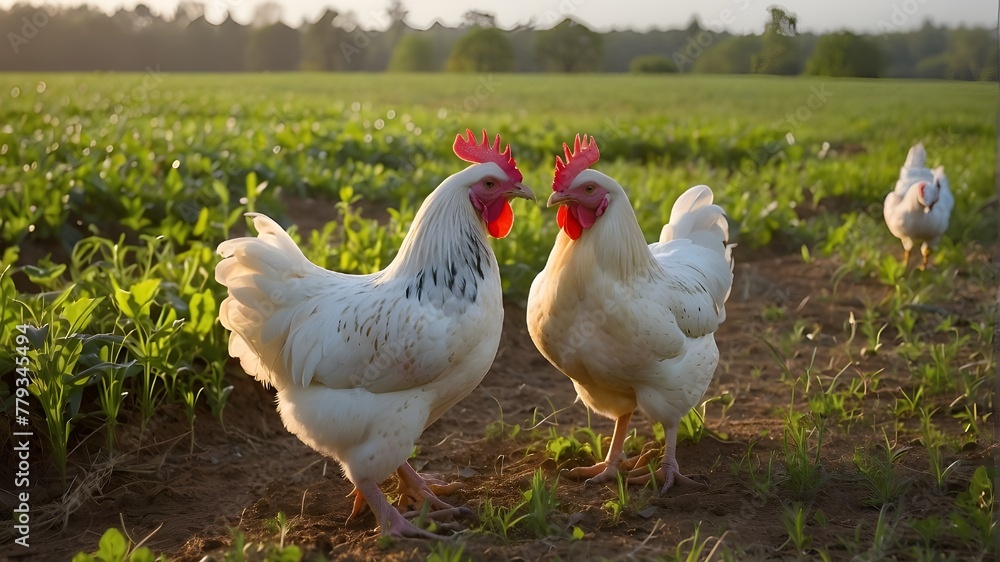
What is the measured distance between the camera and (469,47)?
17562mm

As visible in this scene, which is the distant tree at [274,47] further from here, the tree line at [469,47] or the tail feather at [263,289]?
the tail feather at [263,289]

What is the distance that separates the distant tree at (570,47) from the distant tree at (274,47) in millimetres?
11448

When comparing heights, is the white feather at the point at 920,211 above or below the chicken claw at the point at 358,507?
above

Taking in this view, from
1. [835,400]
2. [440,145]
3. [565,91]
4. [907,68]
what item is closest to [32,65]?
[565,91]

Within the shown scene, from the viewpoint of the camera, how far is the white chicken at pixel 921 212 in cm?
692

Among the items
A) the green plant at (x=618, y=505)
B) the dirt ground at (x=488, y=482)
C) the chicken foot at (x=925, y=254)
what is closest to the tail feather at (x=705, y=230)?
the dirt ground at (x=488, y=482)

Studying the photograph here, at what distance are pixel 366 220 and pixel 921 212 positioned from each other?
15.8 ft

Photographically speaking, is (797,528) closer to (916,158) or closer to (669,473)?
(669,473)

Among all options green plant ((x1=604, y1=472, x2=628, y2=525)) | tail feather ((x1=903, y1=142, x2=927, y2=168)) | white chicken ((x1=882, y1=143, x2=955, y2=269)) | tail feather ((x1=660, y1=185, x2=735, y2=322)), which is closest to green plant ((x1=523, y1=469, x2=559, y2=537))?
green plant ((x1=604, y1=472, x2=628, y2=525))

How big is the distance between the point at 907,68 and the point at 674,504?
6.98m

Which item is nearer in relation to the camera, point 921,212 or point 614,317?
point 614,317

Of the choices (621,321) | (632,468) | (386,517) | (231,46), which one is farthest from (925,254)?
(231,46)

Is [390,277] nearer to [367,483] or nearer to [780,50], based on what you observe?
[367,483]

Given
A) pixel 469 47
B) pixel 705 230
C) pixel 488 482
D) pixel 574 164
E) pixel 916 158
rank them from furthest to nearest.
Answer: pixel 469 47, pixel 916 158, pixel 705 230, pixel 488 482, pixel 574 164
